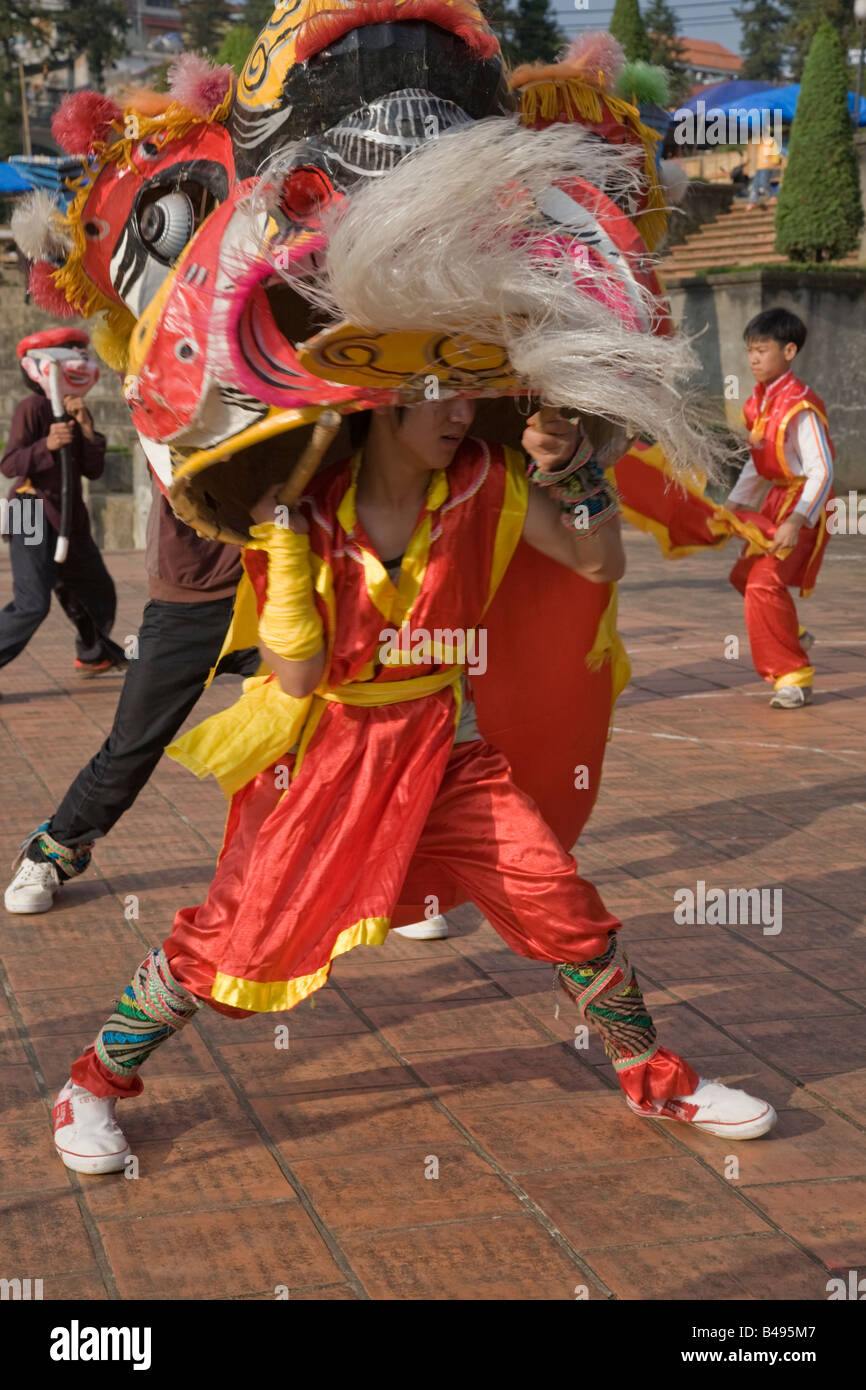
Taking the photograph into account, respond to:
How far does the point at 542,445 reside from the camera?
10.1 feet

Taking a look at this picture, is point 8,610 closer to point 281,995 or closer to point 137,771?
point 137,771

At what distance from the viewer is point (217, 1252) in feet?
10.00

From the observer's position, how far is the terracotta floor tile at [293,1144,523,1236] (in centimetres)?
318

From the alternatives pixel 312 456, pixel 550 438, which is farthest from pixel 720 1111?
pixel 312 456

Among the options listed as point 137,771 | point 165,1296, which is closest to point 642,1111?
point 165,1296

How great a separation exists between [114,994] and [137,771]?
0.80 meters

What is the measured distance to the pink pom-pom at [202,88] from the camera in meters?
3.48

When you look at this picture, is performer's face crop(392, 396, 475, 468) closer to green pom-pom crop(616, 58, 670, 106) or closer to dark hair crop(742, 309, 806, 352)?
green pom-pom crop(616, 58, 670, 106)

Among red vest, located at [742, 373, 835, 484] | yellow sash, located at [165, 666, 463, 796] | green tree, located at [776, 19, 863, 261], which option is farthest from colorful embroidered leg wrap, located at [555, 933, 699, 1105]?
green tree, located at [776, 19, 863, 261]

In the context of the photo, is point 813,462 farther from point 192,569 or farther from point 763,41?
point 763,41

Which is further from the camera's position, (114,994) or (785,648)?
(785,648)

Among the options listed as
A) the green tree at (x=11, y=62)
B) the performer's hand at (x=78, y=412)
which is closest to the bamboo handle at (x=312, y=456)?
the performer's hand at (x=78, y=412)

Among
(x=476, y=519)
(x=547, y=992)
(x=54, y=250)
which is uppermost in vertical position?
(x=54, y=250)
